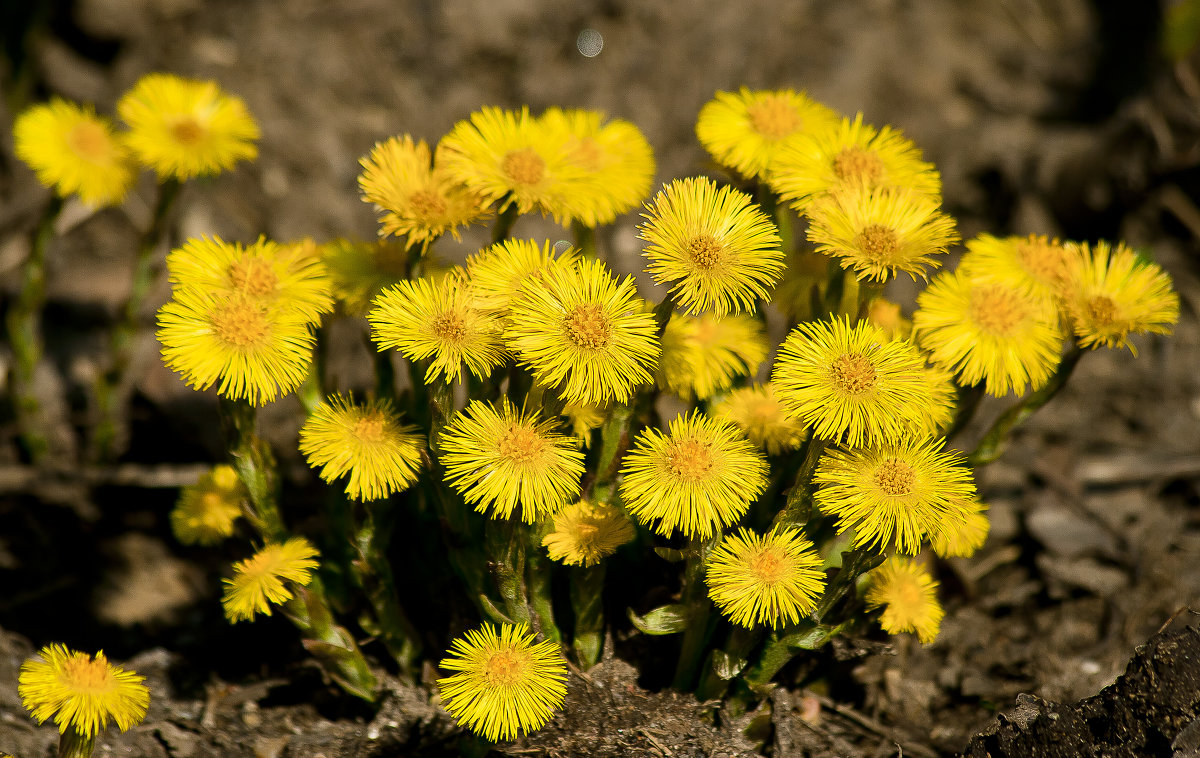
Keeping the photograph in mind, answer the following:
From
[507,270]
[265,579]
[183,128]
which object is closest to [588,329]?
[507,270]

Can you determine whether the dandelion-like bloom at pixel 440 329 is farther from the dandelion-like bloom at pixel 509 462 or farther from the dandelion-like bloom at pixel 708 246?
the dandelion-like bloom at pixel 708 246

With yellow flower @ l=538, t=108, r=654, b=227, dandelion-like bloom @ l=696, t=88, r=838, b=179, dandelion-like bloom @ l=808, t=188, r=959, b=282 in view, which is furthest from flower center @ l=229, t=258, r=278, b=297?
dandelion-like bloom @ l=808, t=188, r=959, b=282

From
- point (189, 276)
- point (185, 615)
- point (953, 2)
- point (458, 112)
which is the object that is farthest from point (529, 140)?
point (953, 2)

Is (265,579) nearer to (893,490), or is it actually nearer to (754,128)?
(893,490)

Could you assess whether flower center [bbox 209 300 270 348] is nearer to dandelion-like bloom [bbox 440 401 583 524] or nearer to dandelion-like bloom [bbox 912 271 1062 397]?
dandelion-like bloom [bbox 440 401 583 524]

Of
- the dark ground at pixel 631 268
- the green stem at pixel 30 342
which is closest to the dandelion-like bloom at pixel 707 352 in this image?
the dark ground at pixel 631 268
